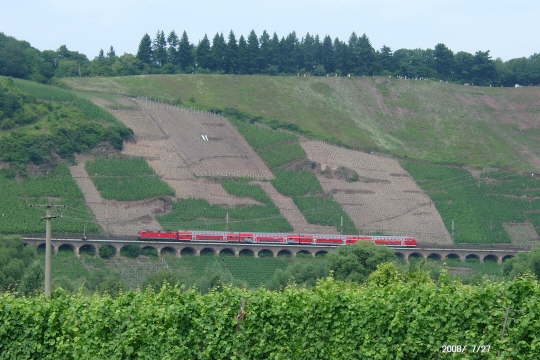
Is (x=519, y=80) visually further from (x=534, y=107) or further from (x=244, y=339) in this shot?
(x=244, y=339)

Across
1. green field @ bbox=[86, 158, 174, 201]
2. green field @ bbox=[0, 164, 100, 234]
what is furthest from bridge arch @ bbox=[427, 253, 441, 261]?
green field @ bbox=[0, 164, 100, 234]

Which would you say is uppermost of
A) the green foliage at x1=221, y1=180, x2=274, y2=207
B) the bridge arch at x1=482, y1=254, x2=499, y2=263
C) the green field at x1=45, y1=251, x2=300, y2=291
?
the green foliage at x1=221, y1=180, x2=274, y2=207

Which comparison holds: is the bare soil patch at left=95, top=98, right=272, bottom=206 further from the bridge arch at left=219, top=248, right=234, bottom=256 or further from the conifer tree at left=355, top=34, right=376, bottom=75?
the conifer tree at left=355, top=34, right=376, bottom=75

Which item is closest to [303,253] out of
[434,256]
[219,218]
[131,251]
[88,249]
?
[219,218]

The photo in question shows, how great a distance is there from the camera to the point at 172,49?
174875mm

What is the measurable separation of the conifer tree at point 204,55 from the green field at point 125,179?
59345mm

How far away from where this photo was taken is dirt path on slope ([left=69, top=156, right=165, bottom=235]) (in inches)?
3831

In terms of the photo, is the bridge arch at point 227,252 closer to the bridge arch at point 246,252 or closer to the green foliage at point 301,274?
the bridge arch at point 246,252

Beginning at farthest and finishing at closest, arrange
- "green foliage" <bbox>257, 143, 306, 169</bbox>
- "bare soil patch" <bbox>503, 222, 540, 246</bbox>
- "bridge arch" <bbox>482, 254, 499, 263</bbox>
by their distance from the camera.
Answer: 1. "green foliage" <bbox>257, 143, 306, 169</bbox>
2. "bare soil patch" <bbox>503, 222, 540, 246</bbox>
3. "bridge arch" <bbox>482, 254, 499, 263</bbox>

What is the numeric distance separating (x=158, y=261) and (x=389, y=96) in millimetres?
83229

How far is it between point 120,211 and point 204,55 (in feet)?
249

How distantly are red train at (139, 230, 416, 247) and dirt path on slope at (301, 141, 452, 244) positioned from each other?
20.6ft

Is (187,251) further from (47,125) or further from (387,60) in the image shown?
(387,60)

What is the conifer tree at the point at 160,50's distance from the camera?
569 feet
